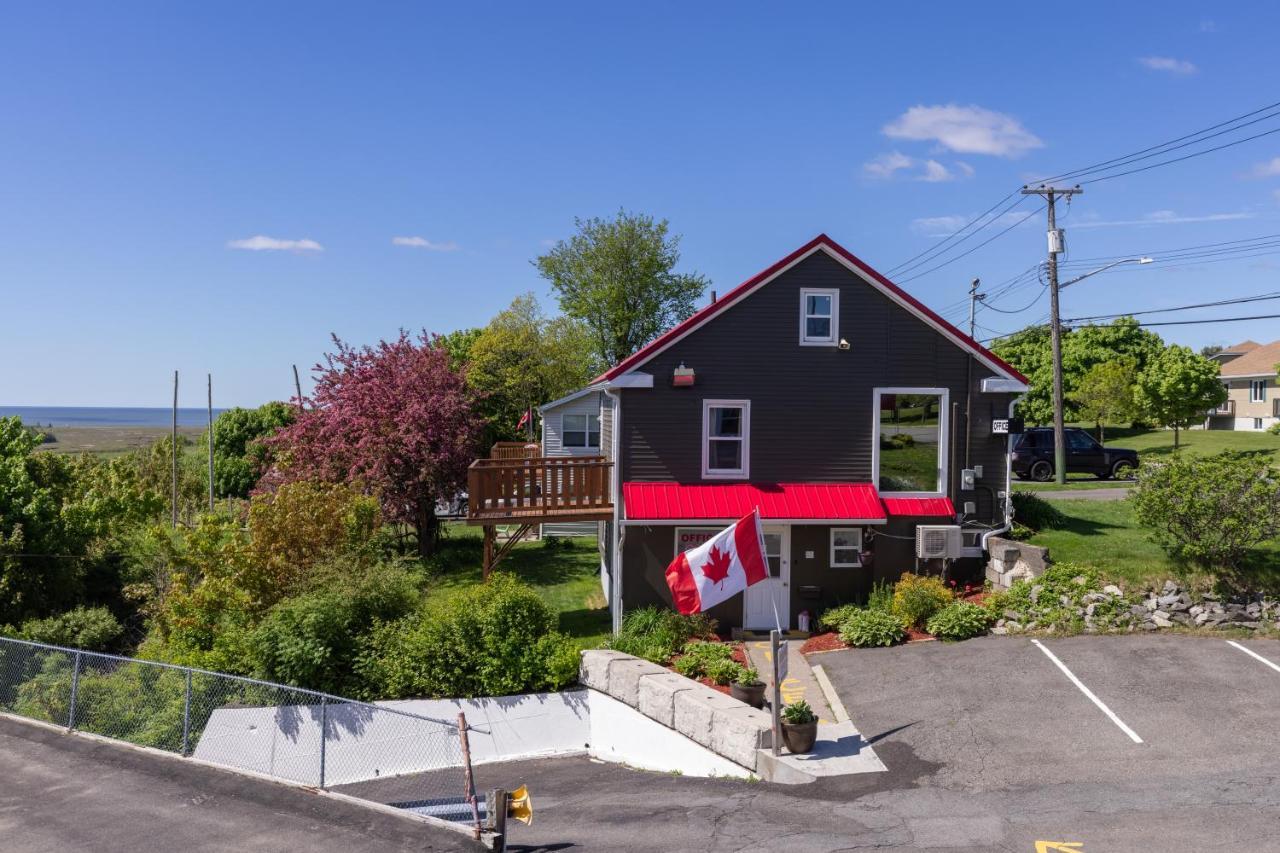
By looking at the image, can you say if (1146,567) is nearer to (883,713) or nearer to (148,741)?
(883,713)

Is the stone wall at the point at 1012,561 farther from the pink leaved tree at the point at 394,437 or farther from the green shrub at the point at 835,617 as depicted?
the pink leaved tree at the point at 394,437

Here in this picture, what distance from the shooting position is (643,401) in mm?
19844

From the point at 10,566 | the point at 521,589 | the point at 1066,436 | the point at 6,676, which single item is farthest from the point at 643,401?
the point at 1066,436

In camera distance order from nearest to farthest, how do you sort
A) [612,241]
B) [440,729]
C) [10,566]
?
[440,729]
[10,566]
[612,241]

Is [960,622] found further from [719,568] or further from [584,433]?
[584,433]

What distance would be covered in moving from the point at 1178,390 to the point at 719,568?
1541 inches

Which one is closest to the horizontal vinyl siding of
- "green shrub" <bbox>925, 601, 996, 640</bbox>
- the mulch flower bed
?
"green shrub" <bbox>925, 601, 996, 640</bbox>

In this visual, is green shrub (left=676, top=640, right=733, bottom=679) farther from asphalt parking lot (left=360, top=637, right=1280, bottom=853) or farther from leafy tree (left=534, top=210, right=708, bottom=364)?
leafy tree (left=534, top=210, right=708, bottom=364)

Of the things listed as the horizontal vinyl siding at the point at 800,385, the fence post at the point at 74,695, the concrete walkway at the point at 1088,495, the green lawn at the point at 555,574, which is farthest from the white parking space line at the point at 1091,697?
the fence post at the point at 74,695

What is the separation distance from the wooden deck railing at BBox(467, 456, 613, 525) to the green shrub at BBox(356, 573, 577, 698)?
287 cm

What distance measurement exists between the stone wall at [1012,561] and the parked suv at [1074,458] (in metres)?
15.6

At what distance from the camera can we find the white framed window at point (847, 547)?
1992 cm

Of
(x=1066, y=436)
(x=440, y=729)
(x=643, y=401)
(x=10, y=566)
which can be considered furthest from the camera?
(x=1066, y=436)

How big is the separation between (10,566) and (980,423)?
24.0 meters
